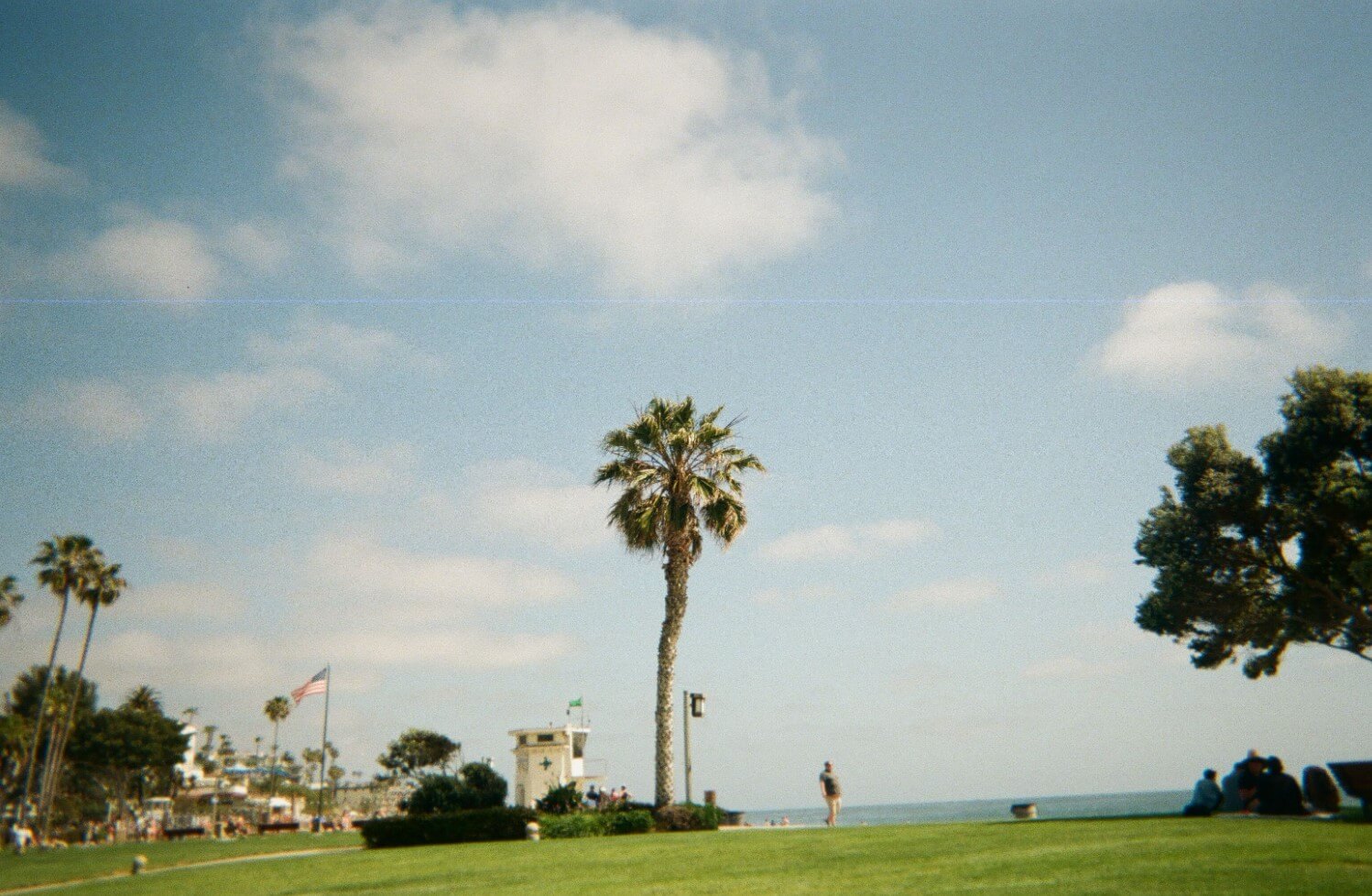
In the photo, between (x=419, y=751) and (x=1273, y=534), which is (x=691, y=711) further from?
(x=419, y=751)

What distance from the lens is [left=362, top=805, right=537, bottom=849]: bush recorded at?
27109mm

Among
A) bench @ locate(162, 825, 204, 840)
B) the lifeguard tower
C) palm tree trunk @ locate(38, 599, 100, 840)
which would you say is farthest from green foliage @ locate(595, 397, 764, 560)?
palm tree trunk @ locate(38, 599, 100, 840)

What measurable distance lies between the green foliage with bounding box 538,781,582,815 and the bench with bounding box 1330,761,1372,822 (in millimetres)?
21855

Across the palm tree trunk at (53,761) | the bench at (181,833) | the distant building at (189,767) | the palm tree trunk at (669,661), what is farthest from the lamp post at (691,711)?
the distant building at (189,767)

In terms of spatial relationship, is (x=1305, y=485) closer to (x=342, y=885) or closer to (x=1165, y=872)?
(x=1165, y=872)

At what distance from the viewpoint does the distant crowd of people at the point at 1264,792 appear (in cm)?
1589

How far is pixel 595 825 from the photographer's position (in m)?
26.8

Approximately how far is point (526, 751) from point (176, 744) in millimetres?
58094

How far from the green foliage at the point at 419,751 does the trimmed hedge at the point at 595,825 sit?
5179cm

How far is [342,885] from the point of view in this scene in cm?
1403

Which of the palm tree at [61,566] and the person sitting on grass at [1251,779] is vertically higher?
the palm tree at [61,566]

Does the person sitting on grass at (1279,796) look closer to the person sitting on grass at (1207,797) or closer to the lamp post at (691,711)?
the person sitting on grass at (1207,797)

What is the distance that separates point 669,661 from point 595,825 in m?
6.21

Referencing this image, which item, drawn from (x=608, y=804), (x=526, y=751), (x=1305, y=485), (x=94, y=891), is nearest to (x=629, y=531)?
(x=608, y=804)
